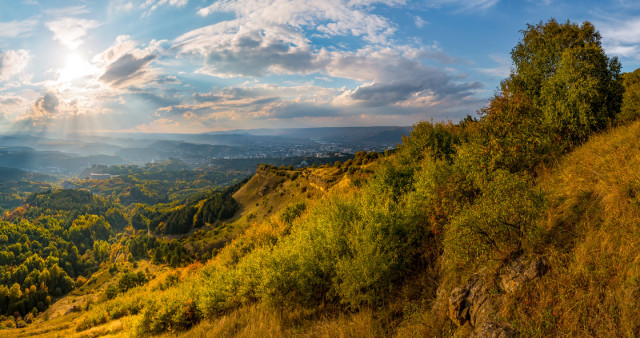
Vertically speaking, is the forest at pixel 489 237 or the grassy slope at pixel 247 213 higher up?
the forest at pixel 489 237

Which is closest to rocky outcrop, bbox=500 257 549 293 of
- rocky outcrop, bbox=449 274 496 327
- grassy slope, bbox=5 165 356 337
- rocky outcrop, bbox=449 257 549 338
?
rocky outcrop, bbox=449 257 549 338

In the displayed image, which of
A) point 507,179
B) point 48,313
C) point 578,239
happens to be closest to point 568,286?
point 578,239

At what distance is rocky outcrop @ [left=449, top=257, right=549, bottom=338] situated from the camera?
7328 millimetres

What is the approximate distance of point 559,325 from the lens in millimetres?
6398

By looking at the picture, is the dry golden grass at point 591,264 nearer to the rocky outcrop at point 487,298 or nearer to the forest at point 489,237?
the forest at point 489,237

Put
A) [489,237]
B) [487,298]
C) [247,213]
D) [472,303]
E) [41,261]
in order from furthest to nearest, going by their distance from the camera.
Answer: [41,261]
[247,213]
[489,237]
[472,303]
[487,298]

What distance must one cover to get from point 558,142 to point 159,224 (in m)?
178

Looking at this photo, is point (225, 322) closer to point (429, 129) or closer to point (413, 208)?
point (413, 208)

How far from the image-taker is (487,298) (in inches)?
323

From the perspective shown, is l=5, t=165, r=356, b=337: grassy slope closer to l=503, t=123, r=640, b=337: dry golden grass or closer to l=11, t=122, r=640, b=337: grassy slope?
l=11, t=122, r=640, b=337: grassy slope

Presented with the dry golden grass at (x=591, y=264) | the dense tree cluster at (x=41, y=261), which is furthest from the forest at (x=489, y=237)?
the dense tree cluster at (x=41, y=261)

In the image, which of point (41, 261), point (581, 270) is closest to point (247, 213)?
point (581, 270)

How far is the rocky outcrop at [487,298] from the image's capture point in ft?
24.0

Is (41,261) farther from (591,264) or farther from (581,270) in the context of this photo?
(591,264)
